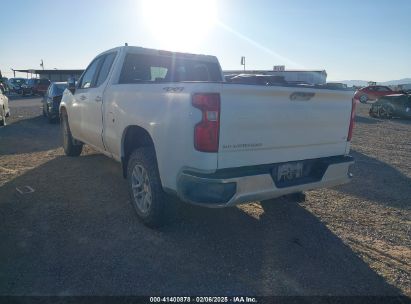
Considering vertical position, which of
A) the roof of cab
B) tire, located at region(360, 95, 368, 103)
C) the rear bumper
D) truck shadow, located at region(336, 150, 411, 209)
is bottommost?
truck shadow, located at region(336, 150, 411, 209)

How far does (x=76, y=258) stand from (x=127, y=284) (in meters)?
0.69

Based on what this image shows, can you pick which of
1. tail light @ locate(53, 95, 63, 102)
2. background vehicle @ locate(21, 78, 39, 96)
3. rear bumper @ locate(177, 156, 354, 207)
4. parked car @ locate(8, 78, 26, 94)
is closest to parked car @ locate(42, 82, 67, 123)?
tail light @ locate(53, 95, 63, 102)

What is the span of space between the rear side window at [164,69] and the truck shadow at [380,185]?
283cm

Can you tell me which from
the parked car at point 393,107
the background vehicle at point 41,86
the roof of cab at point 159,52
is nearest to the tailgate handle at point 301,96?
the roof of cab at point 159,52

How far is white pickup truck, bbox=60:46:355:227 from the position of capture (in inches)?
112

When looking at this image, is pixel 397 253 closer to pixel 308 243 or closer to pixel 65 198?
pixel 308 243

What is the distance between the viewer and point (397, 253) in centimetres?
336

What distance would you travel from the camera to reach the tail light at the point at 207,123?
2787 mm

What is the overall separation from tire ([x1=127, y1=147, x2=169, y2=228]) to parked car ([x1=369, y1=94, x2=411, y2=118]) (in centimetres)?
1601

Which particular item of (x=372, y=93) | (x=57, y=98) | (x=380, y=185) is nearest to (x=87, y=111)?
(x=380, y=185)

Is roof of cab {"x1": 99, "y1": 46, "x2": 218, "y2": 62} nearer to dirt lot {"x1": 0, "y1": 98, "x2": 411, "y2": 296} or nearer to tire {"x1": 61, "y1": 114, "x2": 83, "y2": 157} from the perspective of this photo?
dirt lot {"x1": 0, "y1": 98, "x2": 411, "y2": 296}

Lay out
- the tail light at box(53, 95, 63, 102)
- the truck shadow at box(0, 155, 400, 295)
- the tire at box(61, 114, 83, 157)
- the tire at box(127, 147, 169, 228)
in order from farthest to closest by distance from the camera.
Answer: the tail light at box(53, 95, 63, 102), the tire at box(61, 114, 83, 157), the tire at box(127, 147, 169, 228), the truck shadow at box(0, 155, 400, 295)

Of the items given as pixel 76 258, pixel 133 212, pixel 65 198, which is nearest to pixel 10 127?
pixel 65 198

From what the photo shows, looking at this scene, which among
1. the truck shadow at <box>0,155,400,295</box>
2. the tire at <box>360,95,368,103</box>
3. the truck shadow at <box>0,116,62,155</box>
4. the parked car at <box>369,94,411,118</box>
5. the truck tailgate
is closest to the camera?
the truck shadow at <box>0,155,400,295</box>
